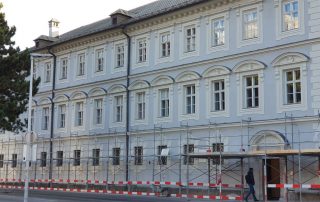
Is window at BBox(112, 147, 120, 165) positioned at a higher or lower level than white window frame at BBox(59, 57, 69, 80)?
lower

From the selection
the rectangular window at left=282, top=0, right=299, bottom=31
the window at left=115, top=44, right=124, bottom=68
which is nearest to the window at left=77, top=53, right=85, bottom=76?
the window at left=115, top=44, right=124, bottom=68

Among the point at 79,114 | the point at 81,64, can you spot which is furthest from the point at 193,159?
the point at 81,64

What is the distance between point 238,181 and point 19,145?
24780mm

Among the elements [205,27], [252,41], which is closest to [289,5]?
[252,41]

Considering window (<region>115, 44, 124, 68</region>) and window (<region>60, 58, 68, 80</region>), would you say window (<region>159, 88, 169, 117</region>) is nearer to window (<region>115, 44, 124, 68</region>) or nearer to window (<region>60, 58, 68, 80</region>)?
window (<region>115, 44, 124, 68</region>)

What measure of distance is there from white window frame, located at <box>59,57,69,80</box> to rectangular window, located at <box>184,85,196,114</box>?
13.9 metres

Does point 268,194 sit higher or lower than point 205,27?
lower

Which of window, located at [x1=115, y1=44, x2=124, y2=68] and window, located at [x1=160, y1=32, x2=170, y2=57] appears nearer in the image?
window, located at [x1=160, y1=32, x2=170, y2=57]

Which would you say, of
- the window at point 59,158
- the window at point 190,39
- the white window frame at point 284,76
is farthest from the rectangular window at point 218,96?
the window at point 59,158

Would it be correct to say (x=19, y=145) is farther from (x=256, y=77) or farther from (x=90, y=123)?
(x=256, y=77)

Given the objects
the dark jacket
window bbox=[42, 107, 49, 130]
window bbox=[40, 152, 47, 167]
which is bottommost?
the dark jacket

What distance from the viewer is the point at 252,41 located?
30047 mm

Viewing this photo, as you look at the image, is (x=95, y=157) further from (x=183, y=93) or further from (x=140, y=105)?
(x=183, y=93)

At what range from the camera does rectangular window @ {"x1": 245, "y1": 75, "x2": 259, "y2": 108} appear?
29672 mm
